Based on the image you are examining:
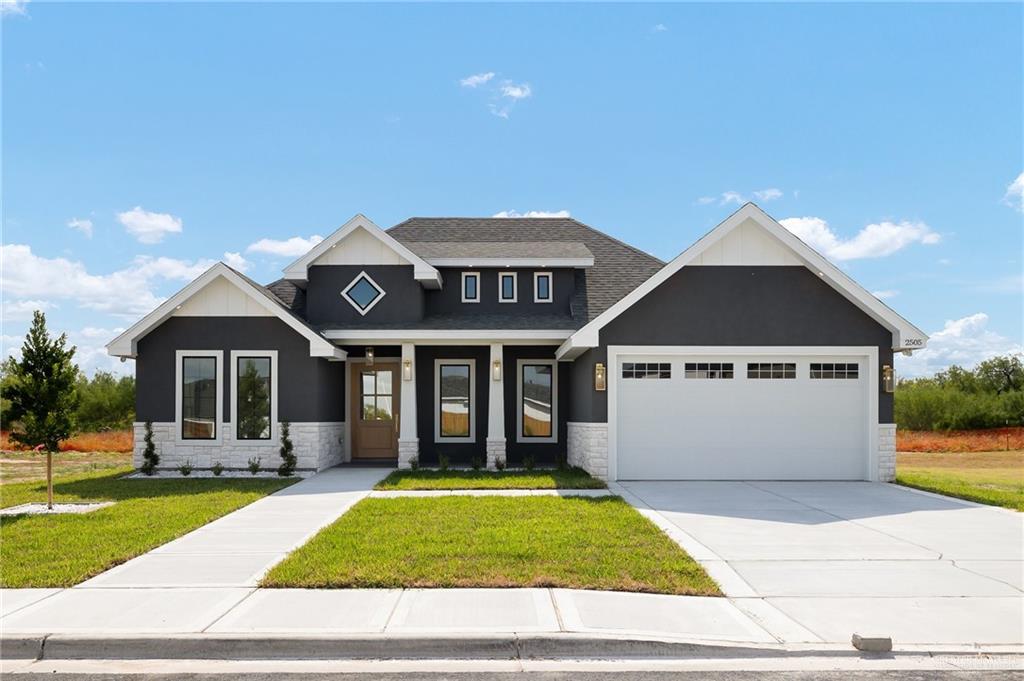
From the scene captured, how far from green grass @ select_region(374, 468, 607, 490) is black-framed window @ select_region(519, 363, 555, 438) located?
6.93 ft

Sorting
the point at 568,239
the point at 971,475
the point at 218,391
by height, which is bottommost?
the point at 971,475

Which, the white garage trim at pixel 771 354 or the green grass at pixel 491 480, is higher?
the white garage trim at pixel 771 354

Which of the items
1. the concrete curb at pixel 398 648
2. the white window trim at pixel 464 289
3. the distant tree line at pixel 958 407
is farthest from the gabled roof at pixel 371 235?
the distant tree line at pixel 958 407

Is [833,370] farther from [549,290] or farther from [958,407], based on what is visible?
[958,407]

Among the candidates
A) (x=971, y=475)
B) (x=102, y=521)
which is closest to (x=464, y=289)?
Answer: (x=102, y=521)

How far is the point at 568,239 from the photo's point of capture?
818 inches

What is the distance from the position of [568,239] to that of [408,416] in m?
7.20

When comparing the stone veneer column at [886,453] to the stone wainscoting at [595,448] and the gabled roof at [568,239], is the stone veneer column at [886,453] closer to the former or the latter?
the stone wainscoting at [595,448]

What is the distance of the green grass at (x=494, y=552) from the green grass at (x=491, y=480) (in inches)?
93.7

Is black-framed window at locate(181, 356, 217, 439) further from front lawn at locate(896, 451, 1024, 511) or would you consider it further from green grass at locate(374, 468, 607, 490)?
front lawn at locate(896, 451, 1024, 511)

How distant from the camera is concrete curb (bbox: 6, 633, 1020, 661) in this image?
5.43m

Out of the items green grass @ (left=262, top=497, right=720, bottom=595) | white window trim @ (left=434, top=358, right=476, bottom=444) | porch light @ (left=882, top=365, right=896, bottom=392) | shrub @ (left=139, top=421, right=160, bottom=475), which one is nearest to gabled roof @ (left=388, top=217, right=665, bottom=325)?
white window trim @ (left=434, top=358, right=476, bottom=444)

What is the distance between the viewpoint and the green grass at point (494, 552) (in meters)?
6.91

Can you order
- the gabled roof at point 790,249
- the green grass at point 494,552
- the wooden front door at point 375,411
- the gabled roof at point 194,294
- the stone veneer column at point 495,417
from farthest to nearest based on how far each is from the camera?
the wooden front door at point 375,411 → the stone veneer column at point 495,417 → the gabled roof at point 194,294 → the gabled roof at point 790,249 → the green grass at point 494,552
